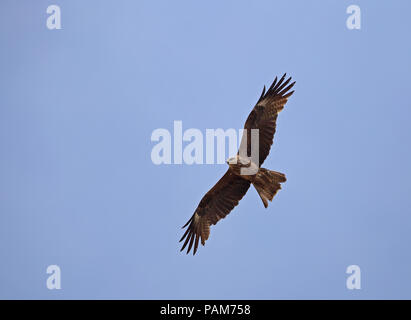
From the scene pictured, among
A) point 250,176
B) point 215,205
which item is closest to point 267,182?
point 250,176

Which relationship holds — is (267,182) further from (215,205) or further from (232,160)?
(215,205)

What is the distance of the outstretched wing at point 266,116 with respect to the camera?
1407 cm

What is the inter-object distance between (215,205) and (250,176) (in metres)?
1.31

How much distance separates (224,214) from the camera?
15.1 m

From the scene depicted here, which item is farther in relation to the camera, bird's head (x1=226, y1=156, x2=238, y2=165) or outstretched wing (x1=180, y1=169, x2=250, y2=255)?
outstretched wing (x1=180, y1=169, x2=250, y2=255)

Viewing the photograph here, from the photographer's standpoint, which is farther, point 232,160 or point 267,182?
point 267,182

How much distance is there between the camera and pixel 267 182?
14242 millimetres

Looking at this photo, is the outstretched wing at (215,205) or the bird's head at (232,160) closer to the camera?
the bird's head at (232,160)

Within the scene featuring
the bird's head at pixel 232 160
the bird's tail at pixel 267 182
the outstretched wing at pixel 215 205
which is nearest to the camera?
the bird's head at pixel 232 160

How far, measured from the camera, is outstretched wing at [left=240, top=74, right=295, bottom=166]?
46.2 ft

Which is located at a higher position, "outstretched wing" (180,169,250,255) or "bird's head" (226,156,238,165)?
"bird's head" (226,156,238,165)

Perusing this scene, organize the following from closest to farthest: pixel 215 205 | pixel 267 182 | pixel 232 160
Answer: pixel 232 160, pixel 267 182, pixel 215 205

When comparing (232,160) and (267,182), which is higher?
(232,160)

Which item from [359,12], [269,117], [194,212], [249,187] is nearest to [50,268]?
[194,212]
